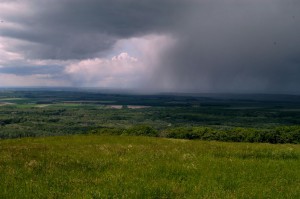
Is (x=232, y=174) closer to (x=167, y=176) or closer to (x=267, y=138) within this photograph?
(x=167, y=176)

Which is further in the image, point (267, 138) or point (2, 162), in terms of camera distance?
point (267, 138)

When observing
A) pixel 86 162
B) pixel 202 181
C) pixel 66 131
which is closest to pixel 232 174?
pixel 202 181

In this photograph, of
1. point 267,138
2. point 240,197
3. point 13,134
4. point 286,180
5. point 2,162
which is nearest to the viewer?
point 240,197

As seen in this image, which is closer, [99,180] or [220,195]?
[220,195]

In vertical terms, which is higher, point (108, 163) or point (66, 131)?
point (108, 163)

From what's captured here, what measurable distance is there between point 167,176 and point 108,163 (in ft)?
12.1

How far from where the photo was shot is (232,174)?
13.2 m

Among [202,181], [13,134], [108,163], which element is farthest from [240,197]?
[13,134]

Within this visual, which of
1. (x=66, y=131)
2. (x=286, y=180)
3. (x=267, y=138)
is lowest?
(x=66, y=131)

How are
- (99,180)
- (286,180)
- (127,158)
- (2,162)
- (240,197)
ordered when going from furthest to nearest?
(127,158) < (2,162) < (286,180) < (99,180) < (240,197)

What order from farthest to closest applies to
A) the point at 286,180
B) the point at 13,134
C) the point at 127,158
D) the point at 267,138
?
1. the point at 13,134
2. the point at 267,138
3. the point at 127,158
4. the point at 286,180

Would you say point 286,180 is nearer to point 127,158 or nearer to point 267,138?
point 127,158

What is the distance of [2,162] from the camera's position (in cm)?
Answer: 1427

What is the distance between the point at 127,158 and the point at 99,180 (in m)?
4.68
